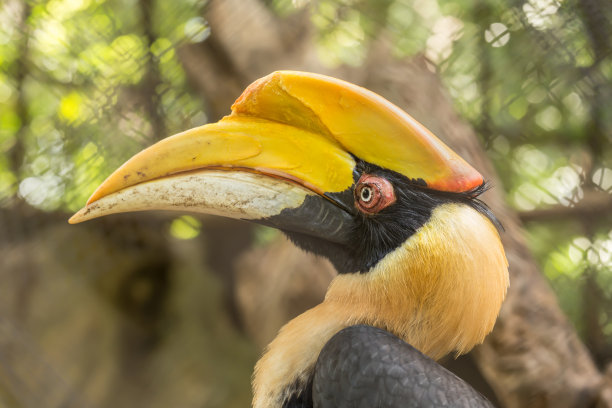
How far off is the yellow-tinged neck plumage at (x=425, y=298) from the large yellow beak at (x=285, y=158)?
0.28 feet

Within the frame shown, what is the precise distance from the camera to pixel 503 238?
61.0 inches

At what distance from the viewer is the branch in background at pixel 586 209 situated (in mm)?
1743

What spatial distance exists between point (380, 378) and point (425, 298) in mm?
164

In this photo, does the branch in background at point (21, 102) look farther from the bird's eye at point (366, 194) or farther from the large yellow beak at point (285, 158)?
the bird's eye at point (366, 194)

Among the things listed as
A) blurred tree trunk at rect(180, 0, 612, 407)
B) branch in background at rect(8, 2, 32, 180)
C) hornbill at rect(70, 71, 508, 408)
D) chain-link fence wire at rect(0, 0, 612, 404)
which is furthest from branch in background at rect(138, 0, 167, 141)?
hornbill at rect(70, 71, 508, 408)

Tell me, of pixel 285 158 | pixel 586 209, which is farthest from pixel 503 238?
pixel 285 158

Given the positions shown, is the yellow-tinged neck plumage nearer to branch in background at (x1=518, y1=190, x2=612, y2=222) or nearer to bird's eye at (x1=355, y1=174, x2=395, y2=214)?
bird's eye at (x1=355, y1=174, x2=395, y2=214)

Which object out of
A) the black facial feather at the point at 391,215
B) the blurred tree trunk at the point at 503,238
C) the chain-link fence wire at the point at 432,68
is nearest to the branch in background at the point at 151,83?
the chain-link fence wire at the point at 432,68

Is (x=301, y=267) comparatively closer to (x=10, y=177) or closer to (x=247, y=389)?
(x=247, y=389)

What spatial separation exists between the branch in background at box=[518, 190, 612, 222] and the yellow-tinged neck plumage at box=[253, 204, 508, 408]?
1027 mm

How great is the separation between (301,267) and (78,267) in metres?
1.14

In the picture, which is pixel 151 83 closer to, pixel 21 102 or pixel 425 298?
pixel 21 102

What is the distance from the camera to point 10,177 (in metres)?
2.12

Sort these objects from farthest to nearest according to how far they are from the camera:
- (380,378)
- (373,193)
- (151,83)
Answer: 1. (151,83)
2. (373,193)
3. (380,378)
